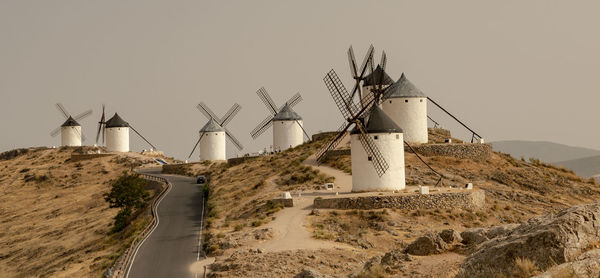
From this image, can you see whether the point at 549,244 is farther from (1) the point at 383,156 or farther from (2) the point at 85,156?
(2) the point at 85,156

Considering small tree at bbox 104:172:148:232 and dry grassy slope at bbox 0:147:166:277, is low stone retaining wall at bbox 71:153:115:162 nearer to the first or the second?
dry grassy slope at bbox 0:147:166:277

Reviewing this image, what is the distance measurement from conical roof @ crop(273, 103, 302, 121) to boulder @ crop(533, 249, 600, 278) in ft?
185

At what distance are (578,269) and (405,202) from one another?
25097 millimetres

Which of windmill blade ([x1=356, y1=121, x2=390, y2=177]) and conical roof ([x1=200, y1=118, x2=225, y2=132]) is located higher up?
conical roof ([x1=200, y1=118, x2=225, y2=132])

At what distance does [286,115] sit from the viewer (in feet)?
236

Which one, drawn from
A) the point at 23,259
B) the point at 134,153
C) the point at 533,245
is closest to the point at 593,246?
the point at 533,245

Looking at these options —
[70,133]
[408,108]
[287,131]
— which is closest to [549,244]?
[408,108]

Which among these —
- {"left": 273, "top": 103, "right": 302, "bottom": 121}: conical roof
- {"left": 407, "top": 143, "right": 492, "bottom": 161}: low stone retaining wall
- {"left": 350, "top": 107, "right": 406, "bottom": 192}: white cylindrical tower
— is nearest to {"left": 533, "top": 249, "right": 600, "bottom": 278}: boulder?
{"left": 350, "top": 107, "right": 406, "bottom": 192}: white cylindrical tower

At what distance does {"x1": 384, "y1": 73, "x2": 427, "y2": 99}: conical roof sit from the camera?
55.7 metres

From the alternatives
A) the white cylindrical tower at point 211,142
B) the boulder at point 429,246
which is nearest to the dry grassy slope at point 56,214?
the white cylindrical tower at point 211,142

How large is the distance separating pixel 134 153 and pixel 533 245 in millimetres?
80793

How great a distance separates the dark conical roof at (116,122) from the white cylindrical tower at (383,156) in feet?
183

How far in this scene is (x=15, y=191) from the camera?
83.9 metres

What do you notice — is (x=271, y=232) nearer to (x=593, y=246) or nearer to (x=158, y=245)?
(x=158, y=245)
